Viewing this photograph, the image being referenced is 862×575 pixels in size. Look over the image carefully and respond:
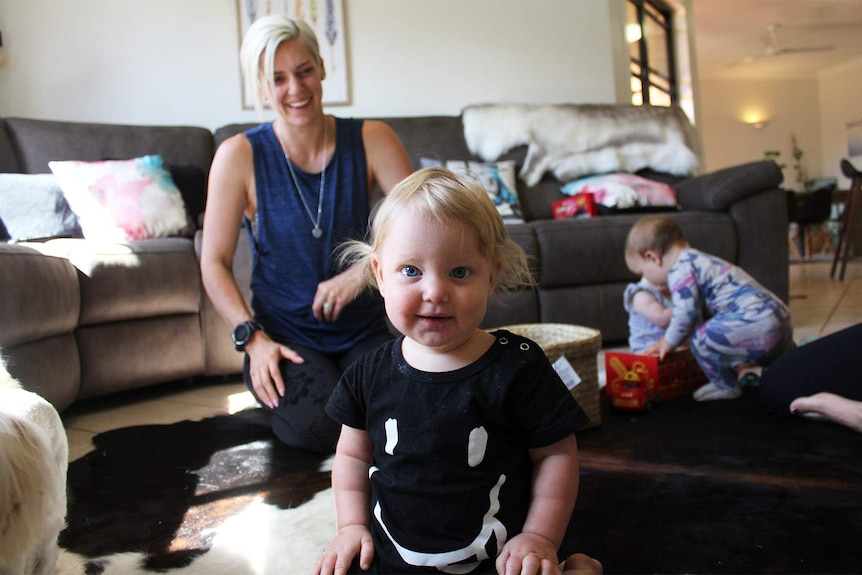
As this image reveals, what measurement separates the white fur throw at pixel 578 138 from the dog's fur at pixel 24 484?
285cm

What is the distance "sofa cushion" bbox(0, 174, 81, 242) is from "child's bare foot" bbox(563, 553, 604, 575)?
2148 mm

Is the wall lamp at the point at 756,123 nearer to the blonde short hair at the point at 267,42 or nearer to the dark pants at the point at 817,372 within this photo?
the dark pants at the point at 817,372

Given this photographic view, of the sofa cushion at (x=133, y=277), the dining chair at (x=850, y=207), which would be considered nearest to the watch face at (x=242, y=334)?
the sofa cushion at (x=133, y=277)

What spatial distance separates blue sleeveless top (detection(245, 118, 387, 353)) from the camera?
161 centimetres

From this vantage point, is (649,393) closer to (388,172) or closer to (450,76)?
(388,172)

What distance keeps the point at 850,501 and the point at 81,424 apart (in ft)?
5.81

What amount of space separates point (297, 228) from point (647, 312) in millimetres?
1100

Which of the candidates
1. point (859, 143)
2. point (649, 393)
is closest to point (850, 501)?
point (649, 393)

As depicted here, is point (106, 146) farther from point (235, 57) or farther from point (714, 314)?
point (714, 314)

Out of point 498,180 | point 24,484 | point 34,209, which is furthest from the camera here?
point 498,180

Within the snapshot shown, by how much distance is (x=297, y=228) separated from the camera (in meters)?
1.61

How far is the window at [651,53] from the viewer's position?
5.38m

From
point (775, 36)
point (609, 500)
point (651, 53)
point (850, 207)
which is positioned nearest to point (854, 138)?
point (775, 36)

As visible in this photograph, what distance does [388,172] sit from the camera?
1.65 metres
